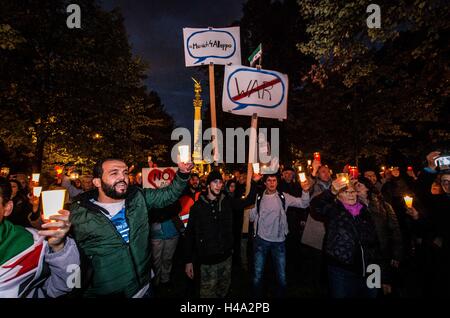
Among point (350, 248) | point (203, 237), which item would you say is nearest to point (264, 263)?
point (203, 237)

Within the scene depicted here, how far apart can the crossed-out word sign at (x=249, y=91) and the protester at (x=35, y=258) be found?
4690 millimetres

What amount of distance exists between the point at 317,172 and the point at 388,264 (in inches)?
99.8

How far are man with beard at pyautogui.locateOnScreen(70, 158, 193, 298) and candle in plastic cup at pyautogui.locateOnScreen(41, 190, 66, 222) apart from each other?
114cm

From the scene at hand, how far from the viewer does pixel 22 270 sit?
2.09 metres

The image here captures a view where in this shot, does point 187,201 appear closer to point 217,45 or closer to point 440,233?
point 217,45

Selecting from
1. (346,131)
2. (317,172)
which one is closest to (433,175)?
(317,172)

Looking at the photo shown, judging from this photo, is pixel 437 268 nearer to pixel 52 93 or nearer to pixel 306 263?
pixel 306 263

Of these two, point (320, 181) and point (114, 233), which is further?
point (320, 181)

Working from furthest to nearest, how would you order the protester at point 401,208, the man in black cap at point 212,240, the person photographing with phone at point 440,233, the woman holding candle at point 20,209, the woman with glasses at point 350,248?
the protester at point 401,208, the woman holding candle at point 20,209, the man in black cap at point 212,240, the woman with glasses at point 350,248, the person photographing with phone at point 440,233

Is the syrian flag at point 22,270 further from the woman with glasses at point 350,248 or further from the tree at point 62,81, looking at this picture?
the tree at point 62,81

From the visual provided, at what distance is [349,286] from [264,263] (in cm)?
169

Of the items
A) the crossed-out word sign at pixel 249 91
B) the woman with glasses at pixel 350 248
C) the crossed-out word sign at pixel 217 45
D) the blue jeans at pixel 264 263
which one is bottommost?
the blue jeans at pixel 264 263

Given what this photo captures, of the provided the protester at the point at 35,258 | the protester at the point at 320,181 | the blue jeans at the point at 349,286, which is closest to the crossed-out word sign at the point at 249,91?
the protester at the point at 320,181

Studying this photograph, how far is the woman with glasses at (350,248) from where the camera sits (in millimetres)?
3705
